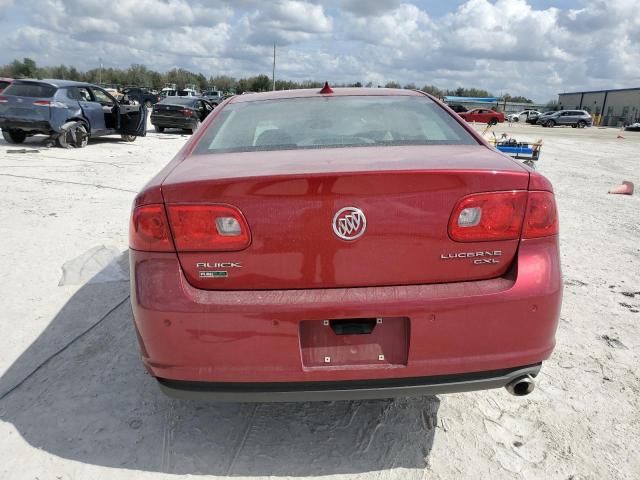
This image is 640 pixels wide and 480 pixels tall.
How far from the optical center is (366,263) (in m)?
1.90

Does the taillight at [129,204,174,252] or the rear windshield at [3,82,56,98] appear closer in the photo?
the taillight at [129,204,174,252]

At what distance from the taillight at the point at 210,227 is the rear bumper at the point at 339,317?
130 millimetres

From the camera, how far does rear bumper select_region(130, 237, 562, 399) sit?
1.88 metres

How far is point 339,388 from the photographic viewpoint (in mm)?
1950

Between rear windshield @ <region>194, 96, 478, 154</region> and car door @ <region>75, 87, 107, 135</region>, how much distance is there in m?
11.5

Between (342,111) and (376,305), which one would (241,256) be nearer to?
(376,305)

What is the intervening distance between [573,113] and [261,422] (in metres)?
51.8

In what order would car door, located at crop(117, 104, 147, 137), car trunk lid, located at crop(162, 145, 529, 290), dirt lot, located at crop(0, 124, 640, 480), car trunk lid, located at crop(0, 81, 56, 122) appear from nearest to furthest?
car trunk lid, located at crop(162, 145, 529, 290)
dirt lot, located at crop(0, 124, 640, 480)
car trunk lid, located at crop(0, 81, 56, 122)
car door, located at crop(117, 104, 147, 137)

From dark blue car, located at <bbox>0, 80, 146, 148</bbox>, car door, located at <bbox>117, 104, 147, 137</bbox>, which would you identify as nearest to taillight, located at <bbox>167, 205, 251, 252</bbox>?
dark blue car, located at <bbox>0, 80, 146, 148</bbox>

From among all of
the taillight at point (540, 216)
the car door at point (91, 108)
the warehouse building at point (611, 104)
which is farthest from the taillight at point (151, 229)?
the warehouse building at point (611, 104)

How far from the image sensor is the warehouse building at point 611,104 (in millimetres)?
62594

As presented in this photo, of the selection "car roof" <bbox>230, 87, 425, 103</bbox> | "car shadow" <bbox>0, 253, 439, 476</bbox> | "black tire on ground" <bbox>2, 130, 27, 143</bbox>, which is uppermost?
"car roof" <bbox>230, 87, 425, 103</bbox>

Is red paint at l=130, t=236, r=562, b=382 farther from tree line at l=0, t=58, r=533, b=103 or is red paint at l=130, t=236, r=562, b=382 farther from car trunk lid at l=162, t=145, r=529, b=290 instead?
tree line at l=0, t=58, r=533, b=103

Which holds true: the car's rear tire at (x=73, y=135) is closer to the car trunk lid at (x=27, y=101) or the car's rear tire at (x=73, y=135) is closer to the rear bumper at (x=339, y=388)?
the car trunk lid at (x=27, y=101)
